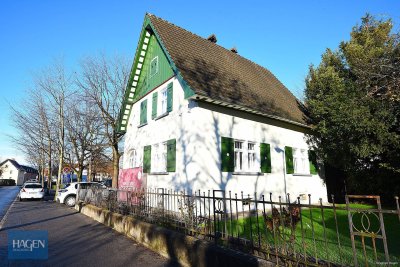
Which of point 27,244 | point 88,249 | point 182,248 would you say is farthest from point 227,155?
point 27,244

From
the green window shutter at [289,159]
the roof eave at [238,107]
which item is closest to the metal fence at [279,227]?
the green window shutter at [289,159]

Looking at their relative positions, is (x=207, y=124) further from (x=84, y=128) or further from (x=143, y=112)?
(x=84, y=128)

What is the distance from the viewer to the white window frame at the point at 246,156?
43.3 ft

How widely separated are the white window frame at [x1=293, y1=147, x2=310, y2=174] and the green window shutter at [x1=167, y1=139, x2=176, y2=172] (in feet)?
25.2

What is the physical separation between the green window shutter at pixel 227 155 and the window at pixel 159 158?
3086 mm

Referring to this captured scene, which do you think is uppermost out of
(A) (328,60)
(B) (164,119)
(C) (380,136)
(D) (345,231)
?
(A) (328,60)

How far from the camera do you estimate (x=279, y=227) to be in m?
6.89

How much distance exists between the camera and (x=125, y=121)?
63.8 feet

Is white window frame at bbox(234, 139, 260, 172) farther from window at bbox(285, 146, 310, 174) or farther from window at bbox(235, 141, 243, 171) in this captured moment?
window at bbox(285, 146, 310, 174)

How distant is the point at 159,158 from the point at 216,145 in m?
3.52

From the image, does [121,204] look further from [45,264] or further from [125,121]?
[125,121]

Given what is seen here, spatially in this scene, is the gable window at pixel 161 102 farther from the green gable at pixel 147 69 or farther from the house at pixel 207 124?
the green gable at pixel 147 69

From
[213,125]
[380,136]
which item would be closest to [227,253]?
[213,125]

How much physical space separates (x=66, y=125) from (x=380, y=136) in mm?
25238
